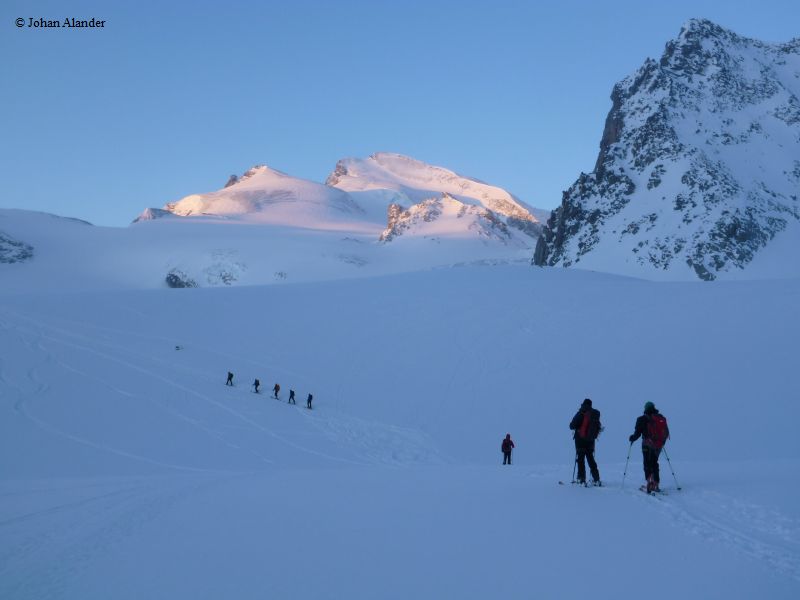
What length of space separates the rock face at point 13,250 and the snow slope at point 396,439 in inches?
3172

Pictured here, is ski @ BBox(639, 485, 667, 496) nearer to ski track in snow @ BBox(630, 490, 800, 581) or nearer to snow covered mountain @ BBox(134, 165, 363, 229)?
ski track in snow @ BBox(630, 490, 800, 581)

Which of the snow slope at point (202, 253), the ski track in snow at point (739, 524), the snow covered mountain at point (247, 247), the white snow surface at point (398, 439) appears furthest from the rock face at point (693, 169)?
the ski track in snow at point (739, 524)

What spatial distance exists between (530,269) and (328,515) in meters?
38.7

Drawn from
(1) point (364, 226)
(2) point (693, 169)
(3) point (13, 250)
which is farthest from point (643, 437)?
(1) point (364, 226)

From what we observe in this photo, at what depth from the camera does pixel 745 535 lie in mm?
6414

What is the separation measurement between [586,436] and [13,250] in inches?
4689

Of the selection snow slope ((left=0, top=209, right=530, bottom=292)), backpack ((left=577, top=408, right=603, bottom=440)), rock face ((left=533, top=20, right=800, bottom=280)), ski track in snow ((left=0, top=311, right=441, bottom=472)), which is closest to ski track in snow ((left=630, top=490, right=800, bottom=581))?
backpack ((left=577, top=408, right=603, bottom=440))

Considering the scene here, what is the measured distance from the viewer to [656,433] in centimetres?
879

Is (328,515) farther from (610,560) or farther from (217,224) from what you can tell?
(217,224)

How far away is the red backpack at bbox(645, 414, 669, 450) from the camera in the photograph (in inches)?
342

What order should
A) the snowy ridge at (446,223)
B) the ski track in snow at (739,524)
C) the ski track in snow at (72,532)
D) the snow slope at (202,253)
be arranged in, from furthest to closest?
the snowy ridge at (446,223)
the snow slope at (202,253)
the ski track in snow at (72,532)
the ski track in snow at (739,524)

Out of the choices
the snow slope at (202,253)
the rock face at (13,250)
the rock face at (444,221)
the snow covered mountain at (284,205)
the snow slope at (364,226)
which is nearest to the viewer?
the snow slope at (202,253)

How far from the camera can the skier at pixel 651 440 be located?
8.51m

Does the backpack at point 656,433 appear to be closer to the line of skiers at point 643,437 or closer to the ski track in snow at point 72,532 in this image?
the line of skiers at point 643,437
